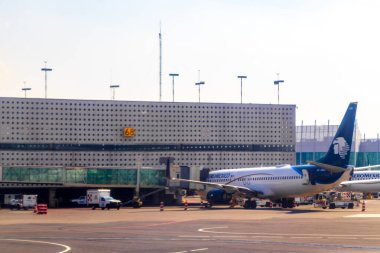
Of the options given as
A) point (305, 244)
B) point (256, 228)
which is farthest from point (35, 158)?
point (305, 244)

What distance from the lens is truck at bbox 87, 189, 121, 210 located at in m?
93.1

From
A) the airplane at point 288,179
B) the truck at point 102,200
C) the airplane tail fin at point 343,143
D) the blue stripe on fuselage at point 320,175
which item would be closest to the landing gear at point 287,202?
the airplane at point 288,179

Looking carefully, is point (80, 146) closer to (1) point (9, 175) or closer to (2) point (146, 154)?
(2) point (146, 154)

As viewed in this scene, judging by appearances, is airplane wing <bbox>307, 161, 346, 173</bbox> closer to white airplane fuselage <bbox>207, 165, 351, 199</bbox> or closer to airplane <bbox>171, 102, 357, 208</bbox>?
airplane <bbox>171, 102, 357, 208</bbox>

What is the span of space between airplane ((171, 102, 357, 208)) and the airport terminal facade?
172ft

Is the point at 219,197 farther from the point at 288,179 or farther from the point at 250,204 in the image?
the point at 288,179

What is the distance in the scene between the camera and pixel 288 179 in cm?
8919

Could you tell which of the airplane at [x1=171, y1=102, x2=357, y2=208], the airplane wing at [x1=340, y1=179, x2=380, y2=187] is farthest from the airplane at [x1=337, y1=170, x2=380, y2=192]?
the airplane at [x1=171, y1=102, x2=357, y2=208]

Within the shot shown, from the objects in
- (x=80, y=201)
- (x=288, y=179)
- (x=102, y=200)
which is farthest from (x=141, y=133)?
(x=288, y=179)

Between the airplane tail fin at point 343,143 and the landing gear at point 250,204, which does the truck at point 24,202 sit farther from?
the airplane tail fin at point 343,143

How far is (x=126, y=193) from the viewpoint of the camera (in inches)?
4648

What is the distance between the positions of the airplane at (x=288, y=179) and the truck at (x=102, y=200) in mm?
8821

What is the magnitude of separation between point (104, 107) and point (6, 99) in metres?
19.5

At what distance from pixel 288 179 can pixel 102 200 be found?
75.3 ft
